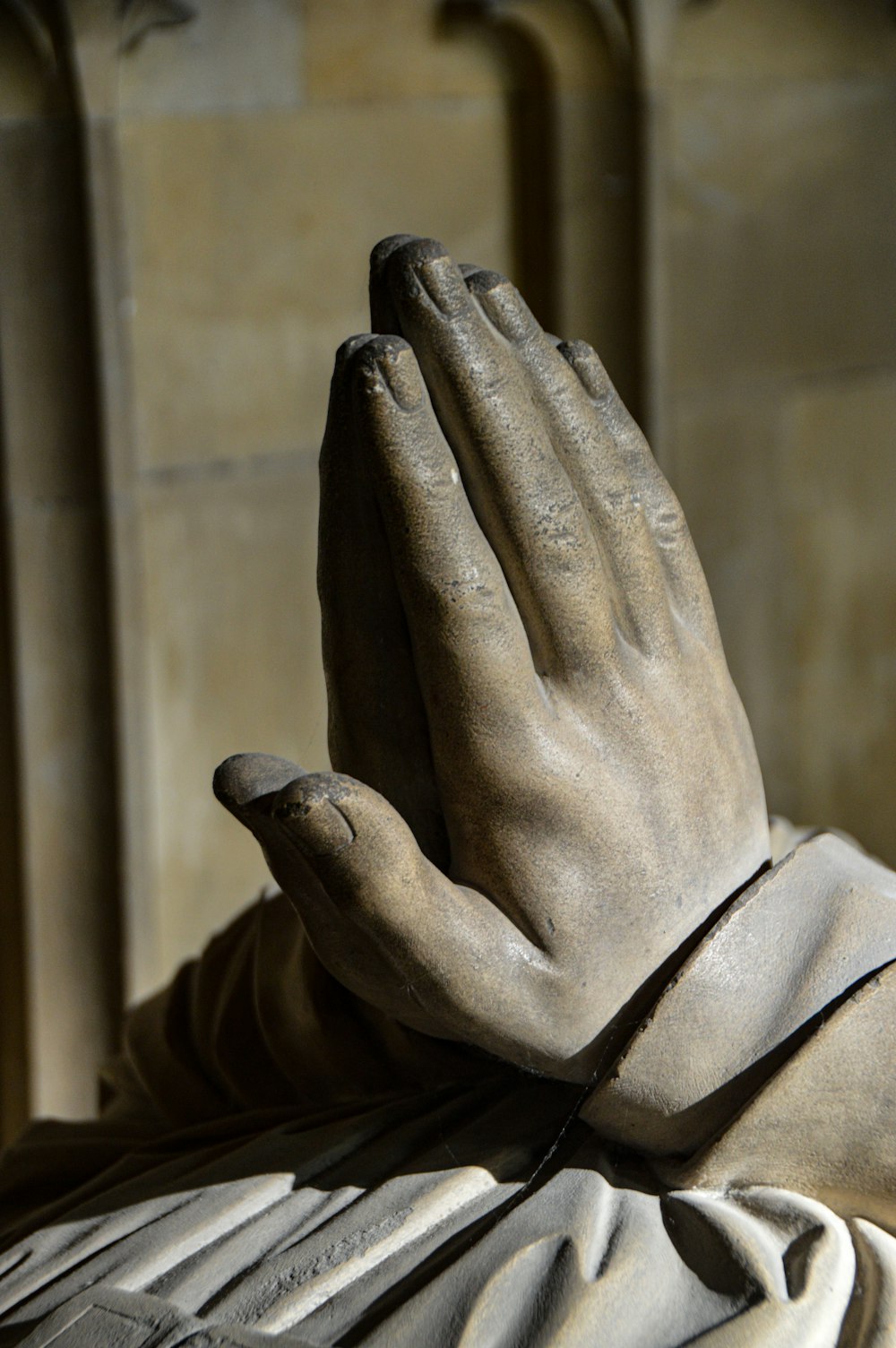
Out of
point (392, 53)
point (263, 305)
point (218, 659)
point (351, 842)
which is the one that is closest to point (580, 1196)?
point (351, 842)

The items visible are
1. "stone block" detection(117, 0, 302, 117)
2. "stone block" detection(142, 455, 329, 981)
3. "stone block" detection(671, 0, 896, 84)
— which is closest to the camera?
"stone block" detection(117, 0, 302, 117)

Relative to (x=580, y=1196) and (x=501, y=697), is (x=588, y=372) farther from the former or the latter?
(x=580, y=1196)

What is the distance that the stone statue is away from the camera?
717mm

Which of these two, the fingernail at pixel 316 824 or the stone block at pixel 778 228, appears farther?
the stone block at pixel 778 228

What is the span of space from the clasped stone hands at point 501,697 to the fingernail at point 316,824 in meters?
0.03

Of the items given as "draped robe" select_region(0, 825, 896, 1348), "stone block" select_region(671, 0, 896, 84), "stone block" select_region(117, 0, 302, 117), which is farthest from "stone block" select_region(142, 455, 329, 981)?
"draped robe" select_region(0, 825, 896, 1348)

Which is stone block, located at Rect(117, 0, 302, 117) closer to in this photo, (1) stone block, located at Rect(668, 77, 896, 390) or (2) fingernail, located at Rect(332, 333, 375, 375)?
(1) stone block, located at Rect(668, 77, 896, 390)

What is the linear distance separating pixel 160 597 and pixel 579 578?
48.2 inches

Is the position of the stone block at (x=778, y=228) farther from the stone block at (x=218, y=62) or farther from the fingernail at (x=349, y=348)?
the fingernail at (x=349, y=348)

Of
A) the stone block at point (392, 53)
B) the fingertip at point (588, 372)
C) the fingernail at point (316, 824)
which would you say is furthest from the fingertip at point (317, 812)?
the stone block at point (392, 53)

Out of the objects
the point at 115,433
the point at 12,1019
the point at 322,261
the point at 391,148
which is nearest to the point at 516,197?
the point at 391,148

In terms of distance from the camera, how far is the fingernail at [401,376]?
78 centimetres

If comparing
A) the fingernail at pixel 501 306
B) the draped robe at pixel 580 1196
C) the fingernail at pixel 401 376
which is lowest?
the draped robe at pixel 580 1196

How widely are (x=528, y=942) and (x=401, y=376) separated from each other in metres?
0.33
